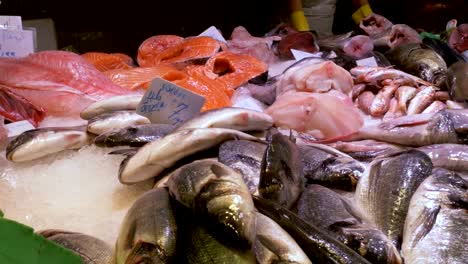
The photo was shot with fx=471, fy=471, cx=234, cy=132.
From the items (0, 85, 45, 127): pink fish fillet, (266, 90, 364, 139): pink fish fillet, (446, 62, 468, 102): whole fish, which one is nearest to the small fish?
(446, 62, 468, 102): whole fish

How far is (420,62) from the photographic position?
139 inches

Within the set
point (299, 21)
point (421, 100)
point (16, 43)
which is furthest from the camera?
point (299, 21)

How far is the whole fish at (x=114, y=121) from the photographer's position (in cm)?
208

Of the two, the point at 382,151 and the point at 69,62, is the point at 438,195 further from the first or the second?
the point at 69,62

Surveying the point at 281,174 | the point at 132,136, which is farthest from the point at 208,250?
the point at 132,136

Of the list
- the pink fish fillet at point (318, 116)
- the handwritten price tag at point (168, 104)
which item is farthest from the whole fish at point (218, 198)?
the pink fish fillet at point (318, 116)

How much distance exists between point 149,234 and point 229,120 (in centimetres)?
90

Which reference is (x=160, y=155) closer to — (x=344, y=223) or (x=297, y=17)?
(x=344, y=223)

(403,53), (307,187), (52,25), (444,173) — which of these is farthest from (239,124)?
(52,25)

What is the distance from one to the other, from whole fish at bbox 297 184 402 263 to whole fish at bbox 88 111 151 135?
94 centimetres

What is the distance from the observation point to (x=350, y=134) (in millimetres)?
2340

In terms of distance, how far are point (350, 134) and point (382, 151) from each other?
0.33 m

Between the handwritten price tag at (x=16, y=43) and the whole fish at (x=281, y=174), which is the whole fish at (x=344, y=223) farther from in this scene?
the handwritten price tag at (x=16, y=43)

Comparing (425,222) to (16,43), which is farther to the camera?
(16,43)
